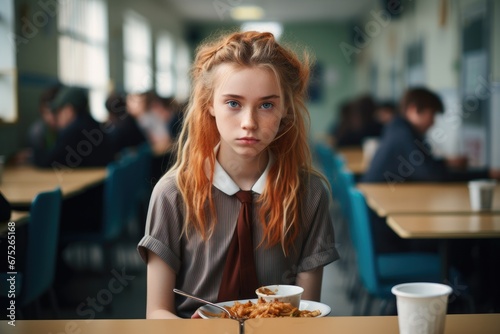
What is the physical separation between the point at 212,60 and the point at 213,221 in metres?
0.38

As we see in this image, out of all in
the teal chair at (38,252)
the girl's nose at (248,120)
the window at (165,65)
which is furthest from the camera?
the window at (165,65)

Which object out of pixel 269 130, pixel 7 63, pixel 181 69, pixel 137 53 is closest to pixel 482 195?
pixel 269 130

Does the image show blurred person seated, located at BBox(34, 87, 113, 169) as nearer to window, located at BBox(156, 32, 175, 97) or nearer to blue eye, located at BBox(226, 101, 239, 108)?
blue eye, located at BBox(226, 101, 239, 108)

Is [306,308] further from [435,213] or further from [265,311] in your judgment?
[435,213]

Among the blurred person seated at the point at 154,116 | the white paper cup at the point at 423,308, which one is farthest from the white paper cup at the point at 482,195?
the blurred person seated at the point at 154,116

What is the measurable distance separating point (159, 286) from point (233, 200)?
27 centimetres

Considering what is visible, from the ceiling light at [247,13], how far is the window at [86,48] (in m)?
5.05

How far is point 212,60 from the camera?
1681 mm

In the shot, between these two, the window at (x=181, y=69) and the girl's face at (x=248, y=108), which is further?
the window at (x=181, y=69)

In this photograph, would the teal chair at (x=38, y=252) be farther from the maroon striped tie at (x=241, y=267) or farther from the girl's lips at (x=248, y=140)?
the girl's lips at (x=248, y=140)

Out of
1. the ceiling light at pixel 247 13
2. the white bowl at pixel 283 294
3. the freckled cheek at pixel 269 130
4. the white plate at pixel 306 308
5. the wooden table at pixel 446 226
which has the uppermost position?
the ceiling light at pixel 247 13

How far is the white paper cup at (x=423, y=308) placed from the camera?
1.09m

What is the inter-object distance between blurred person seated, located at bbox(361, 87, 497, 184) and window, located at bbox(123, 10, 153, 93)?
6.58 m

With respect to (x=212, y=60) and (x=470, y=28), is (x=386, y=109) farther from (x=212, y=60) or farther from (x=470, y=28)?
(x=212, y=60)
